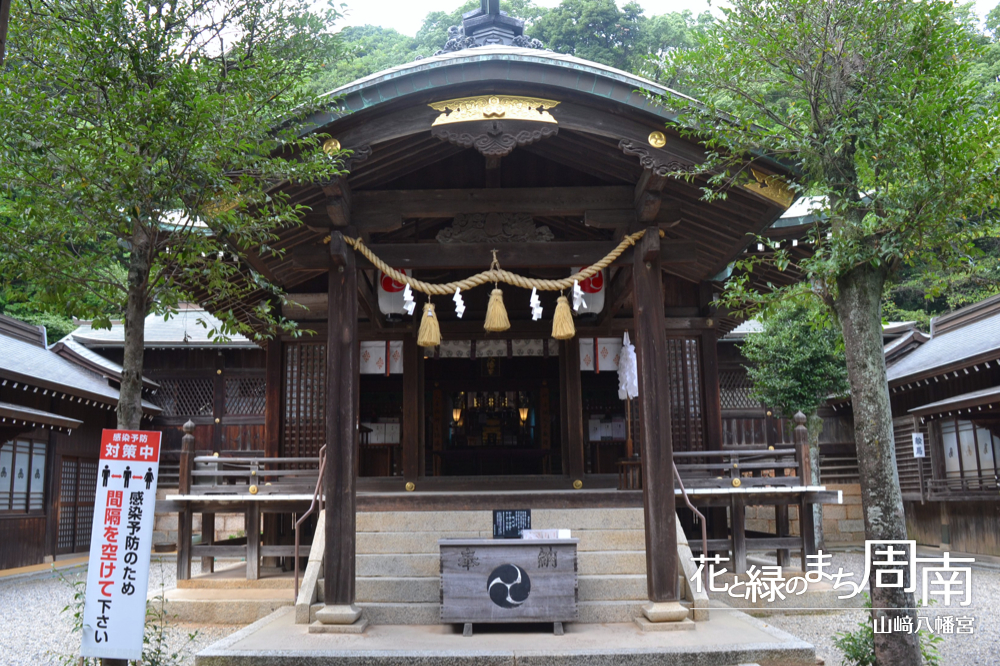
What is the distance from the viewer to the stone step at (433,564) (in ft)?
26.5

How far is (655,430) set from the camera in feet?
24.3

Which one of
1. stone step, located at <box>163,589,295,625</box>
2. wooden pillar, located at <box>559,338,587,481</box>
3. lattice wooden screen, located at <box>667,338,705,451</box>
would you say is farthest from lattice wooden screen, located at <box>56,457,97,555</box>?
lattice wooden screen, located at <box>667,338,705,451</box>

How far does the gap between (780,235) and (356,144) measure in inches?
216

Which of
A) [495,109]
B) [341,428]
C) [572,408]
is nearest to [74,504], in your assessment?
[572,408]

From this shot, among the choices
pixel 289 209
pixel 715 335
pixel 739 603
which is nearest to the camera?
pixel 289 209

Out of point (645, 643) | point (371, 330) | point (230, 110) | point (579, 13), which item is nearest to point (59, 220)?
point (230, 110)

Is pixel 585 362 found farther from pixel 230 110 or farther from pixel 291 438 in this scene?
pixel 230 110

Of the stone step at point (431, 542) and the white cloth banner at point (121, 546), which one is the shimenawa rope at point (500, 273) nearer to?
the stone step at point (431, 542)

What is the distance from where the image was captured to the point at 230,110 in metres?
5.48

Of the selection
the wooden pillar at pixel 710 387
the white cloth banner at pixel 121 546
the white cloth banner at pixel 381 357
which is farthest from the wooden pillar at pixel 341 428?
the wooden pillar at pixel 710 387

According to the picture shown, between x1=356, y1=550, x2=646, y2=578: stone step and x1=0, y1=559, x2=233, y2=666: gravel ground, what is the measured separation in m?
2.07

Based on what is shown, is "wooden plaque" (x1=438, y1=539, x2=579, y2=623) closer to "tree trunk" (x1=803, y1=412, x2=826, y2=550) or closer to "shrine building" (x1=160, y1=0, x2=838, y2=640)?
"shrine building" (x1=160, y1=0, x2=838, y2=640)

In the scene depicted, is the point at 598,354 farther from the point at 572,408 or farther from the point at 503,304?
the point at 503,304

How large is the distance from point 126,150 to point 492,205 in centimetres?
380
